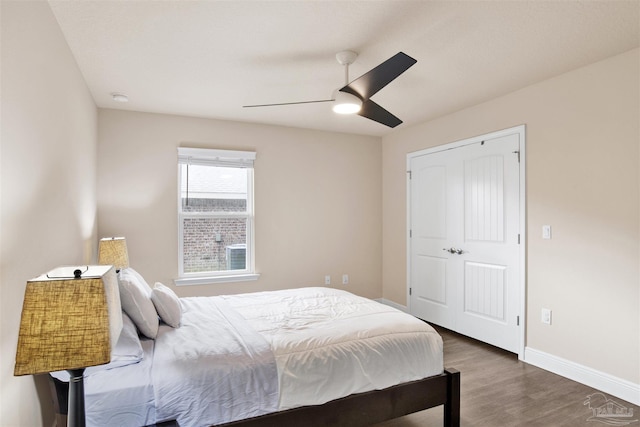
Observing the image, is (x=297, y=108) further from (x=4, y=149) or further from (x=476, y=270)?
(x=4, y=149)

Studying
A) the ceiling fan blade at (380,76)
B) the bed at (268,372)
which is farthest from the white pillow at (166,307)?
the ceiling fan blade at (380,76)

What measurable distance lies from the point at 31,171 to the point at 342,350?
5.97 feet

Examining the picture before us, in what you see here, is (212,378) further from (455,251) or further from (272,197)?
(455,251)

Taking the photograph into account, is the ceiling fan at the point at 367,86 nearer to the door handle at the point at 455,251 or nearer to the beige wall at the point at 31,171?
the beige wall at the point at 31,171

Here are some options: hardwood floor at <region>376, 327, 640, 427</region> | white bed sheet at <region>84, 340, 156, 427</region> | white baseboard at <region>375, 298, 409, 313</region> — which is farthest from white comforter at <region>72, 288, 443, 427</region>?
white baseboard at <region>375, 298, 409, 313</region>

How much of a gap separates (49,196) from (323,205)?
332 cm

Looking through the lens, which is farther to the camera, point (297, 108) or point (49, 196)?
point (297, 108)

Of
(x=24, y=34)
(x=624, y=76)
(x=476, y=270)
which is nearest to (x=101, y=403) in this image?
(x=24, y=34)

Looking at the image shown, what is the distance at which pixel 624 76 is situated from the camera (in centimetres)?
271

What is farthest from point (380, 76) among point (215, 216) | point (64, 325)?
point (215, 216)

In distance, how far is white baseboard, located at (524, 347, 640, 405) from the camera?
2.66 metres

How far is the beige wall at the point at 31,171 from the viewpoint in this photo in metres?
1.46

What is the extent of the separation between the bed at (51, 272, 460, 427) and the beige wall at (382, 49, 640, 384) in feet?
4.84

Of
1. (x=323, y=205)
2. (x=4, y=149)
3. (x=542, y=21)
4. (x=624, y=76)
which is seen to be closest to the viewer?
(x=4, y=149)
